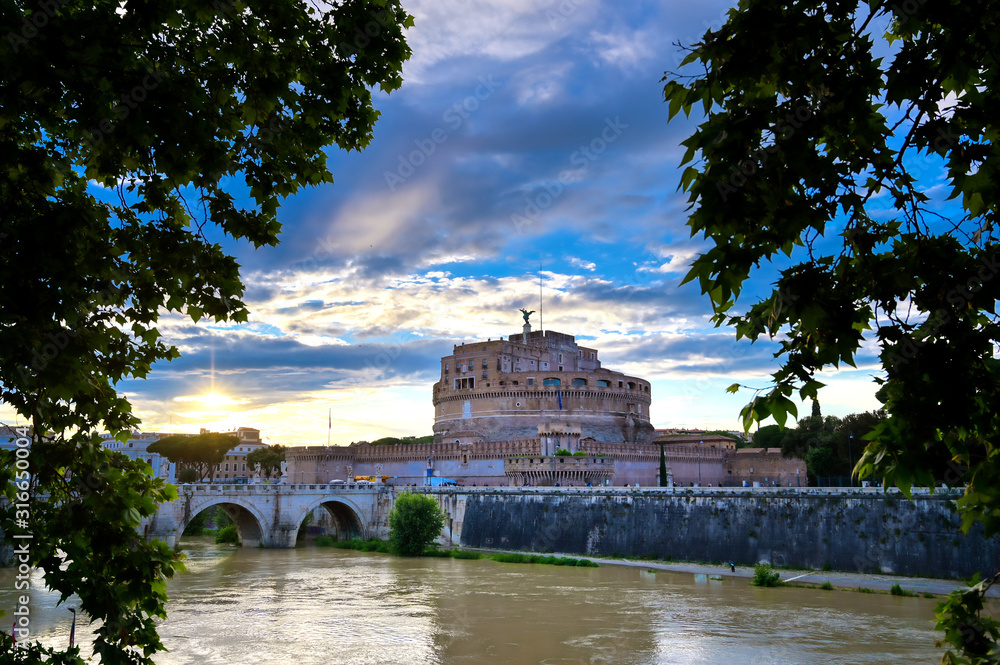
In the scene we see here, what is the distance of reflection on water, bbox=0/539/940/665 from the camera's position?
17.5 meters

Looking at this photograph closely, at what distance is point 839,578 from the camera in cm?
2731

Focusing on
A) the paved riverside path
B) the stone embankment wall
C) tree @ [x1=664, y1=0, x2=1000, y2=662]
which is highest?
tree @ [x1=664, y1=0, x2=1000, y2=662]

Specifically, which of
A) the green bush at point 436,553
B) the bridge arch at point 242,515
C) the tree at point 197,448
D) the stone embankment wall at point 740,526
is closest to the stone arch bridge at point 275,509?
the bridge arch at point 242,515

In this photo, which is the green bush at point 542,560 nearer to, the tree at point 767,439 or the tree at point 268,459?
the tree at point 767,439

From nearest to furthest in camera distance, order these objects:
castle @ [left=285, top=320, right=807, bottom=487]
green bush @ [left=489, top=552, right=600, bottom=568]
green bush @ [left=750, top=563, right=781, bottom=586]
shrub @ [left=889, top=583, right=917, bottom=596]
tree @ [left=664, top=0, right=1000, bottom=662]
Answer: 1. tree @ [left=664, top=0, right=1000, bottom=662]
2. shrub @ [left=889, top=583, right=917, bottom=596]
3. green bush @ [left=750, top=563, right=781, bottom=586]
4. green bush @ [left=489, top=552, right=600, bottom=568]
5. castle @ [left=285, top=320, right=807, bottom=487]

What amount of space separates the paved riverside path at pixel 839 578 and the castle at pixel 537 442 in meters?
16.1

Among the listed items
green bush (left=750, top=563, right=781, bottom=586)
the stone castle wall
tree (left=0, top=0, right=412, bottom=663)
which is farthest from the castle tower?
tree (left=0, top=0, right=412, bottom=663)

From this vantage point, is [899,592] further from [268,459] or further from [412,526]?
[268,459]

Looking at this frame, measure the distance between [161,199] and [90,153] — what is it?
0.61 metres

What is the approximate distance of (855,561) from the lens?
93.7 feet

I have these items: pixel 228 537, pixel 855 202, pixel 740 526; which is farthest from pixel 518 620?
pixel 228 537

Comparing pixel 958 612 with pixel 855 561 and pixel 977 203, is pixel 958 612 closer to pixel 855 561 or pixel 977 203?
pixel 977 203

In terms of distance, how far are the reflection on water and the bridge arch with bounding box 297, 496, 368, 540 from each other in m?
14.0

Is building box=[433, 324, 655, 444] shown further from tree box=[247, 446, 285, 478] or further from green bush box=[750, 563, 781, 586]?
green bush box=[750, 563, 781, 586]
